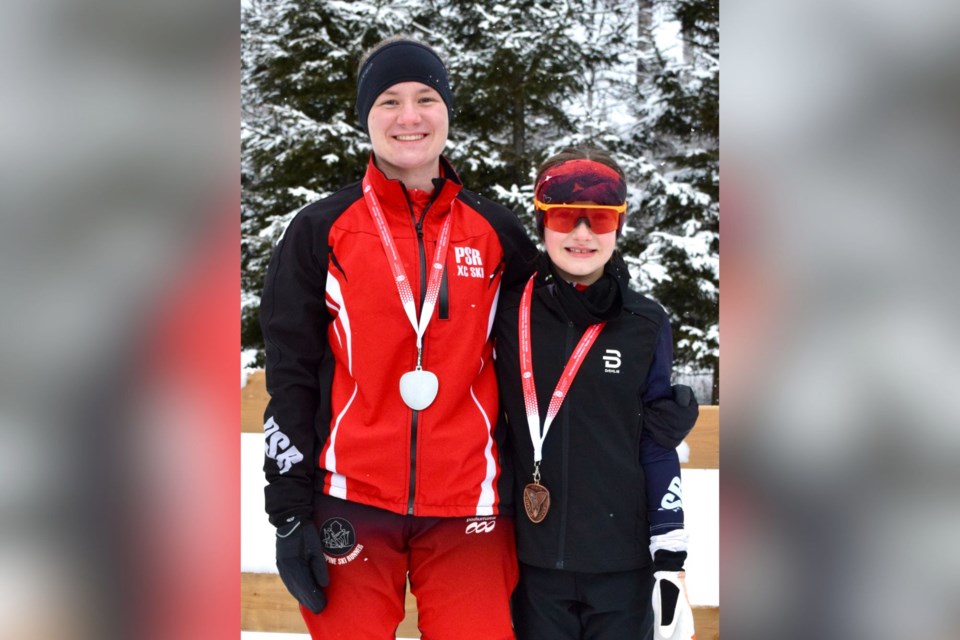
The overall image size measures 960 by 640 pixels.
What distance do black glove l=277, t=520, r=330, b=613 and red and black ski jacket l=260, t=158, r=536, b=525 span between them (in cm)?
4

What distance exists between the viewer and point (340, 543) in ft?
5.94

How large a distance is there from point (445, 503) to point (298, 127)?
9.39m

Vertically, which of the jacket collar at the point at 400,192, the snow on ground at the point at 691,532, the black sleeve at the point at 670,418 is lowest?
the snow on ground at the point at 691,532

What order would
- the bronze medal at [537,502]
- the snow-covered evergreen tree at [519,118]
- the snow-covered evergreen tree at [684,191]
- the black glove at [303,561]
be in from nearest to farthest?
the black glove at [303,561] < the bronze medal at [537,502] < the snow-covered evergreen tree at [684,191] < the snow-covered evergreen tree at [519,118]

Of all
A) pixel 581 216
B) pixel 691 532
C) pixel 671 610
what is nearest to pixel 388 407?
pixel 581 216

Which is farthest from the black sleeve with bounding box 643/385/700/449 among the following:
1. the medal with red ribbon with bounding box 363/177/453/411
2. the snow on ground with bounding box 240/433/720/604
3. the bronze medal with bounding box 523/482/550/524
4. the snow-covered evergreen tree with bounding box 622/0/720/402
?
the snow-covered evergreen tree with bounding box 622/0/720/402

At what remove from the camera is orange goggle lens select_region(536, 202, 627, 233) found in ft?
6.35

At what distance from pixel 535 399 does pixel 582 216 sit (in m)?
0.44

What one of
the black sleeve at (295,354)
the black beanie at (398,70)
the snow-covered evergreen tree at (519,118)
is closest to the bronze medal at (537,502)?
the black sleeve at (295,354)

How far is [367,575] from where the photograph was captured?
181 centimetres

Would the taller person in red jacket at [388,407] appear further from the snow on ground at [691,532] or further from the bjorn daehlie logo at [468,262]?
the snow on ground at [691,532]

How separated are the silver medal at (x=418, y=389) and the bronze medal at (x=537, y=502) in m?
0.32

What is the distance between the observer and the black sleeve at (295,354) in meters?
1.82
